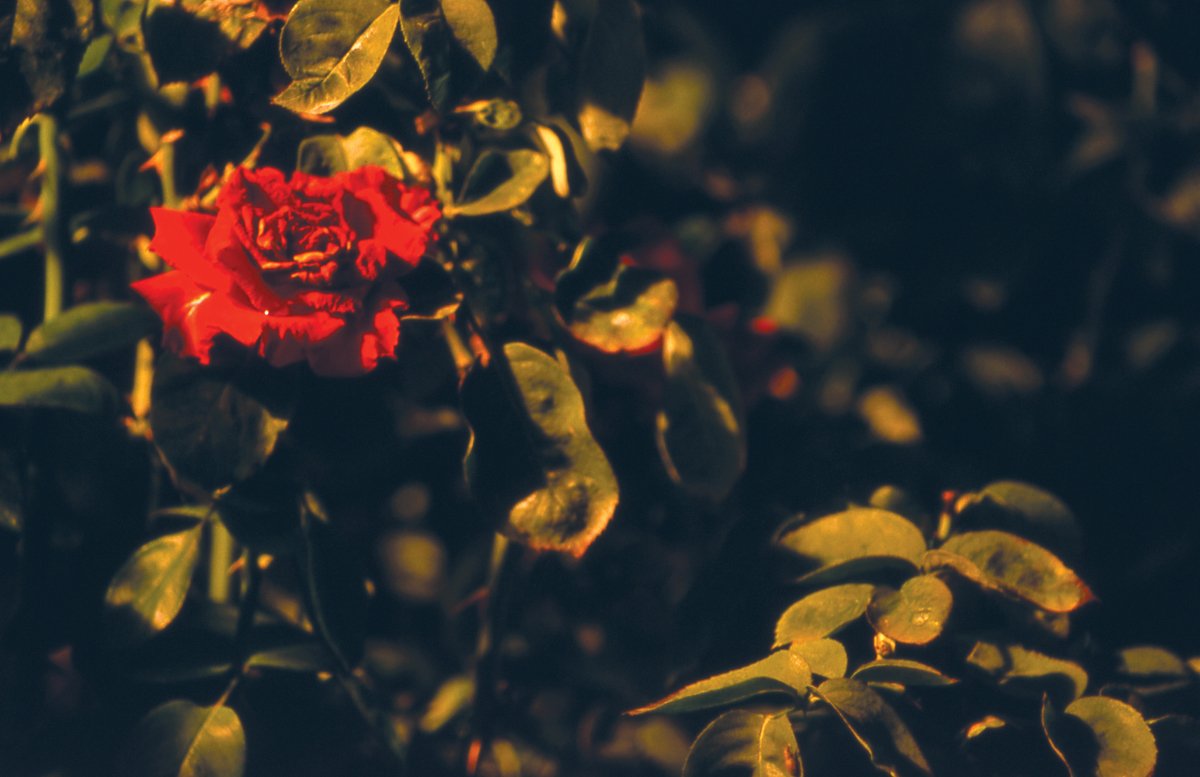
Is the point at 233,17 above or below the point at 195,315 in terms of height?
above

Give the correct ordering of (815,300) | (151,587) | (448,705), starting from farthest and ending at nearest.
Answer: (815,300)
(448,705)
(151,587)

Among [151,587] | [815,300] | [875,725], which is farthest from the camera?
[815,300]

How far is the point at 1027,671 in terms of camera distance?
69cm

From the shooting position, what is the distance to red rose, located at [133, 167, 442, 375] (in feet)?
2.17

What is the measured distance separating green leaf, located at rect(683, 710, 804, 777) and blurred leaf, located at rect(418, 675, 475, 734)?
11.1 inches

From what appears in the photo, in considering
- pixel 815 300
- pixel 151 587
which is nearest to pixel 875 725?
pixel 151 587

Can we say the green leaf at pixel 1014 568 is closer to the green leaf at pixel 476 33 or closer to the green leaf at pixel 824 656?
the green leaf at pixel 824 656

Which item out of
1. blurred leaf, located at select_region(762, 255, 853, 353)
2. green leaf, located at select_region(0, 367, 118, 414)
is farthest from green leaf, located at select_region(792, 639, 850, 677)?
blurred leaf, located at select_region(762, 255, 853, 353)

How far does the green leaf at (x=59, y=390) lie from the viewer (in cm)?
71

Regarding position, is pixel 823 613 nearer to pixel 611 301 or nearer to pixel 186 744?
pixel 611 301

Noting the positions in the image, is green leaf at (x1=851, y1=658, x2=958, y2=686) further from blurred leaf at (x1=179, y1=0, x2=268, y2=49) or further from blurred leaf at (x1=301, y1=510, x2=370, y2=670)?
blurred leaf at (x1=179, y1=0, x2=268, y2=49)

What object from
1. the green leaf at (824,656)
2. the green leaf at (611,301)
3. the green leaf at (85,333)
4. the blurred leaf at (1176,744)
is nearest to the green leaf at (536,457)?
the green leaf at (611,301)

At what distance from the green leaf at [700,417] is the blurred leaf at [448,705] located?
27 centimetres

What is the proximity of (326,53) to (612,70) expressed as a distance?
0.65ft
